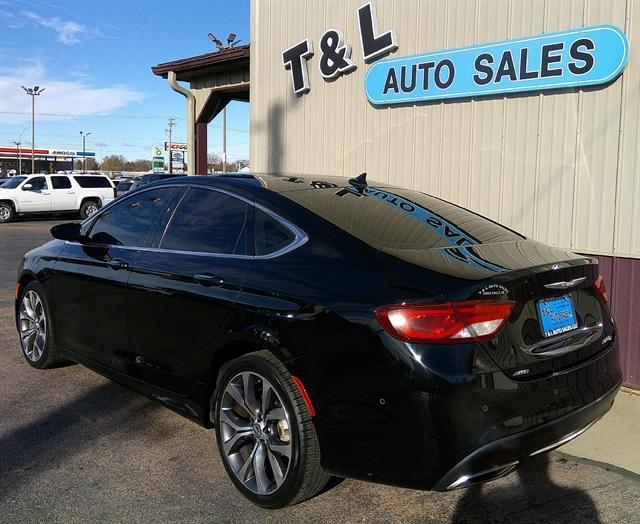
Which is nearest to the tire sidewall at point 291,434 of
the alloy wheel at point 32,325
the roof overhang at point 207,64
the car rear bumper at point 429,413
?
the car rear bumper at point 429,413

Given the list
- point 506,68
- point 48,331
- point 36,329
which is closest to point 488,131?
point 506,68

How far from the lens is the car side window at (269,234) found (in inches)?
128

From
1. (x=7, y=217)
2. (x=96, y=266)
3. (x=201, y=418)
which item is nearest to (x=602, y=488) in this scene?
(x=201, y=418)

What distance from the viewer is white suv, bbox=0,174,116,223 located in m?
23.1

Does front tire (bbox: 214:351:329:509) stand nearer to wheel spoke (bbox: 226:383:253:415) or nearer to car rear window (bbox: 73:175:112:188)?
wheel spoke (bbox: 226:383:253:415)

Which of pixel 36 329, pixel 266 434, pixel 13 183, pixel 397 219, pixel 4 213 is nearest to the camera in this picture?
pixel 266 434

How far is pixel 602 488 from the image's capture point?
3334mm

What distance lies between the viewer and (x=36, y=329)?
17.0 feet

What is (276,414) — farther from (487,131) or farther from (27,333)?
(487,131)

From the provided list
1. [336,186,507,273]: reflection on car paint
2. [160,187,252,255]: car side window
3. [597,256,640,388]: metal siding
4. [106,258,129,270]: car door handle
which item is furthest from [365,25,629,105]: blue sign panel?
[106,258,129,270]: car door handle

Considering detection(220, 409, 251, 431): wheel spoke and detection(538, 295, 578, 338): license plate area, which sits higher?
detection(538, 295, 578, 338): license plate area

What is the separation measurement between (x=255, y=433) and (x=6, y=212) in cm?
2294

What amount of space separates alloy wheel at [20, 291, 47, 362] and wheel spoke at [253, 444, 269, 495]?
267 cm

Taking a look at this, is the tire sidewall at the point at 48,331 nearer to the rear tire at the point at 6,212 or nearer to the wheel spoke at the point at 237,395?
the wheel spoke at the point at 237,395
